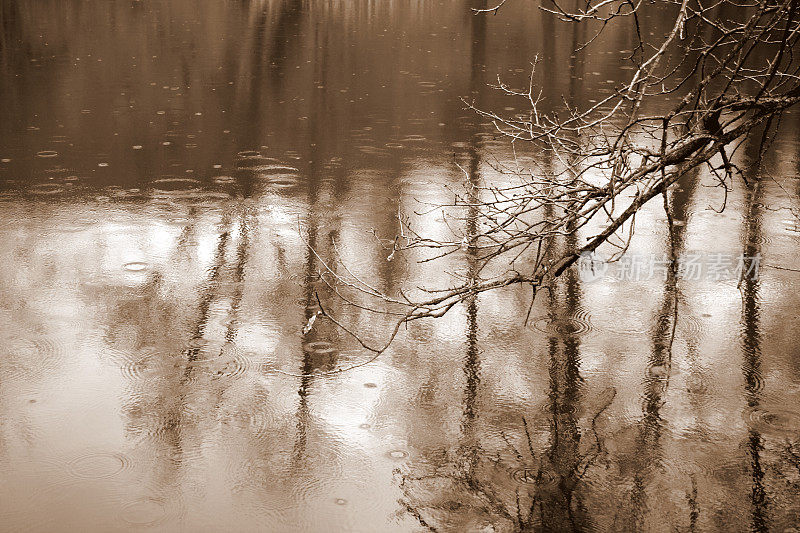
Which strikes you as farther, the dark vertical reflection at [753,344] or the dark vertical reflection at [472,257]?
the dark vertical reflection at [472,257]

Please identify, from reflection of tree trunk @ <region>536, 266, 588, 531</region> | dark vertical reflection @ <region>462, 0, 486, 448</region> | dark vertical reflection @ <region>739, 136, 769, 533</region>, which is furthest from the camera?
dark vertical reflection @ <region>462, 0, 486, 448</region>

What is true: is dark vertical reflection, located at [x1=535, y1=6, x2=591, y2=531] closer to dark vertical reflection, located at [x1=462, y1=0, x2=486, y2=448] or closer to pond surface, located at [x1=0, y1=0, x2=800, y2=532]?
pond surface, located at [x1=0, y1=0, x2=800, y2=532]

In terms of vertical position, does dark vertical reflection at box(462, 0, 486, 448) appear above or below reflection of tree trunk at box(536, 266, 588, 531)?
above

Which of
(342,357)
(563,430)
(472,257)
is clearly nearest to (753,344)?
(563,430)

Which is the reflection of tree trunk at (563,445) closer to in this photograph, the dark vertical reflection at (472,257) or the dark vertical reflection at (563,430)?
the dark vertical reflection at (563,430)

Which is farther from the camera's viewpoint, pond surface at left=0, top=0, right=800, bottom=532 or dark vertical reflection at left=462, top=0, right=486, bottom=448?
dark vertical reflection at left=462, top=0, right=486, bottom=448

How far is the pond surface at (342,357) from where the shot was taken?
462cm

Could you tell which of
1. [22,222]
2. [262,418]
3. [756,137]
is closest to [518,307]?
[262,418]

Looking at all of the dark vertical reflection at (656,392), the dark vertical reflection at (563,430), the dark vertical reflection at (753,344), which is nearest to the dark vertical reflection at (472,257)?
the dark vertical reflection at (563,430)

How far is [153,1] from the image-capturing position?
95.9 ft

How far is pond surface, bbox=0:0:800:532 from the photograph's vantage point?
4621 mm

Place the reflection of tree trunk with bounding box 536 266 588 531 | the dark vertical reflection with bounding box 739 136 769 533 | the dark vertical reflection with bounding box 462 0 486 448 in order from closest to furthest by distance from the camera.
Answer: the reflection of tree trunk with bounding box 536 266 588 531
the dark vertical reflection with bounding box 739 136 769 533
the dark vertical reflection with bounding box 462 0 486 448

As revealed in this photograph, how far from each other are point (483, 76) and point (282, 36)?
22.6 feet

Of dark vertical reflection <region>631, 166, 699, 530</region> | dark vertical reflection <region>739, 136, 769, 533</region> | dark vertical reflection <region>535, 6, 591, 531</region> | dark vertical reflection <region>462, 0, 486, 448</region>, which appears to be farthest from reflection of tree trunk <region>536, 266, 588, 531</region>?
dark vertical reflection <region>739, 136, 769, 533</region>
